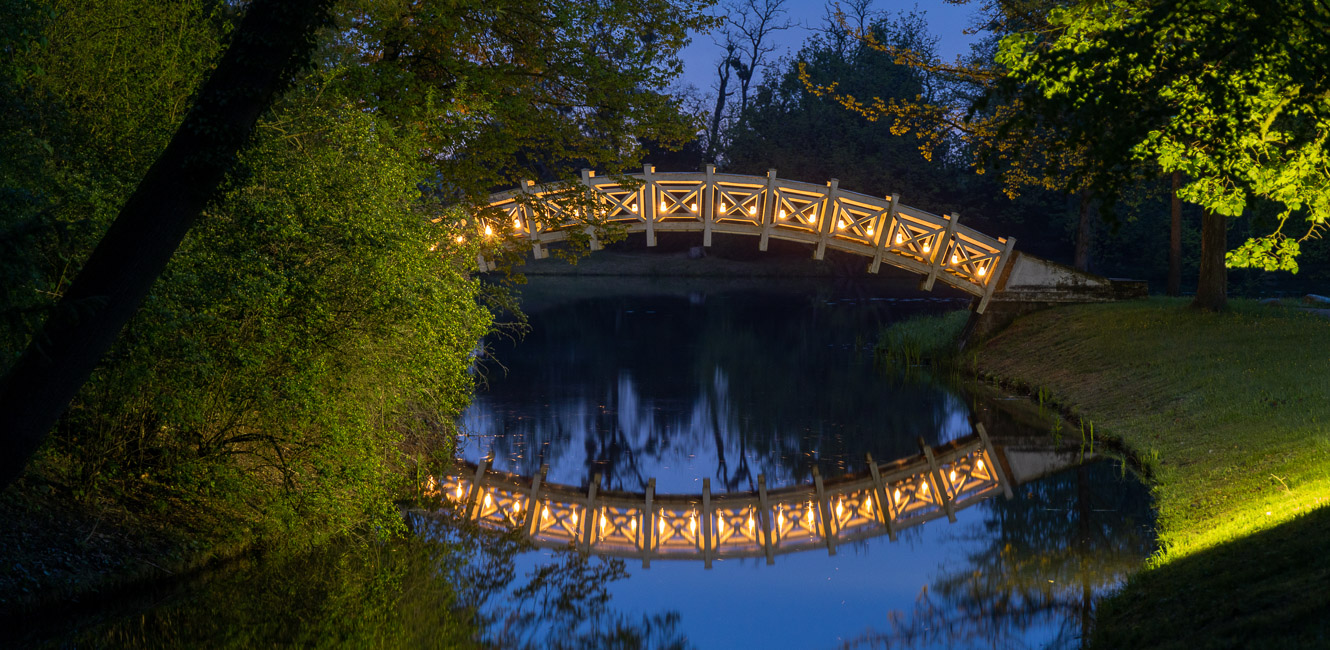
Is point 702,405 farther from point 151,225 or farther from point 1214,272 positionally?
point 151,225

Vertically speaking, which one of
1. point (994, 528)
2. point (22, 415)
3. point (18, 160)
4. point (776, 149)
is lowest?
point (994, 528)

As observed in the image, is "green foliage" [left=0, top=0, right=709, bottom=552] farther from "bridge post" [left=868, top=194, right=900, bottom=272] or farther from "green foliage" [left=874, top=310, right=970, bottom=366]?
"green foliage" [left=874, top=310, right=970, bottom=366]

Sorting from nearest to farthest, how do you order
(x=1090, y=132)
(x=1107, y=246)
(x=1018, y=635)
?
(x=1090, y=132) < (x=1018, y=635) < (x=1107, y=246)

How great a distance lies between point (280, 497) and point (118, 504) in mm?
1600

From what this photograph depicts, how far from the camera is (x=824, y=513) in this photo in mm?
15109

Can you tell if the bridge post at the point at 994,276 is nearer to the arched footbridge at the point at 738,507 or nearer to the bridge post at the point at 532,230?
the arched footbridge at the point at 738,507

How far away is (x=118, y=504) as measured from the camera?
35.8ft

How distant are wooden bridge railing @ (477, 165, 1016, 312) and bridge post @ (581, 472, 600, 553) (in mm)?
8940

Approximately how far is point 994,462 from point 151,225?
14373 mm

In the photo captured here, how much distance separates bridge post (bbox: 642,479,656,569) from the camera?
44.5 feet

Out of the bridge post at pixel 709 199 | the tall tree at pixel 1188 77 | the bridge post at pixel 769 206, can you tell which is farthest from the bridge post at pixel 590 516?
the bridge post at pixel 769 206

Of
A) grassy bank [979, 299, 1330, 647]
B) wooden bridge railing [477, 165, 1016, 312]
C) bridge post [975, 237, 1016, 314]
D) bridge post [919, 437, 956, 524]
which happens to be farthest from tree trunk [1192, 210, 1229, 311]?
bridge post [919, 437, 956, 524]

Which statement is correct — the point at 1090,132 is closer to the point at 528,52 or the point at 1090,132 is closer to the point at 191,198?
the point at 191,198

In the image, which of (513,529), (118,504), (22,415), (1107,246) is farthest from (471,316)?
(1107,246)
